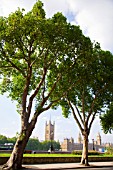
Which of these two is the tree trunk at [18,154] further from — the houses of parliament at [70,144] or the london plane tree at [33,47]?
the houses of parliament at [70,144]

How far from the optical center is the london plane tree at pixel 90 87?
25125 millimetres

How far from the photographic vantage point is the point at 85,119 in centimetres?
2861

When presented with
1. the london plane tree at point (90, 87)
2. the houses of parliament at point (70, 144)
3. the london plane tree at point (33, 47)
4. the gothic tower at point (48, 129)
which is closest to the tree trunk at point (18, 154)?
the london plane tree at point (33, 47)

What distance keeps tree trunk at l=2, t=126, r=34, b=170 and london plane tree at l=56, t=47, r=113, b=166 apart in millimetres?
7042

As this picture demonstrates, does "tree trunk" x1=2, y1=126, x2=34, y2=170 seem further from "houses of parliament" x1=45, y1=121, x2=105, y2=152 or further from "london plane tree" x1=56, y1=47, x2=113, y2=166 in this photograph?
"houses of parliament" x1=45, y1=121, x2=105, y2=152

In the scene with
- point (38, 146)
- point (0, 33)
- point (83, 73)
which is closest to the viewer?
point (0, 33)

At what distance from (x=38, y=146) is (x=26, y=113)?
135 m

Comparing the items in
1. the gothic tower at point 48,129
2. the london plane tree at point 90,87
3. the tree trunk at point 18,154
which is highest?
the gothic tower at point 48,129

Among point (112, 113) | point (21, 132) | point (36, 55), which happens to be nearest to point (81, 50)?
point (36, 55)

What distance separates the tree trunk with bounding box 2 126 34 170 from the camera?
1989 centimetres

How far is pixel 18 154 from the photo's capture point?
20.7 m

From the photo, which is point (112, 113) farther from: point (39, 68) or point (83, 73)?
point (39, 68)

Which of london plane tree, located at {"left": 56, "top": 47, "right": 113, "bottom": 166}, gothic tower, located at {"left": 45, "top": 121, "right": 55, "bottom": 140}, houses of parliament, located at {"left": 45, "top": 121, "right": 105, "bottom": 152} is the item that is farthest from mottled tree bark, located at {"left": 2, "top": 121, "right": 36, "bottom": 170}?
gothic tower, located at {"left": 45, "top": 121, "right": 55, "bottom": 140}

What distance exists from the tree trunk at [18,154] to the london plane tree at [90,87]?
23.1 ft
